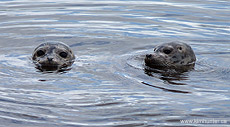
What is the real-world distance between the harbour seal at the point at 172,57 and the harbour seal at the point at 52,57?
61.3 inches

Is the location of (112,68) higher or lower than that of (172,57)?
lower

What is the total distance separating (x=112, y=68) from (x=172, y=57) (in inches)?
54.5

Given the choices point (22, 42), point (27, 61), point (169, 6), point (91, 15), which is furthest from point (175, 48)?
point (169, 6)

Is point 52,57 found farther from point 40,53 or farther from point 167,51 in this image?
point 167,51

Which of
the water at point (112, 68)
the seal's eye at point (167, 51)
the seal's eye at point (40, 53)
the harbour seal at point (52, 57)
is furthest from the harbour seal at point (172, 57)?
the seal's eye at point (40, 53)

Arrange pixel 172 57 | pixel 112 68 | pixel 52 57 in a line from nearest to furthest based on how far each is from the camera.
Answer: pixel 112 68, pixel 52 57, pixel 172 57

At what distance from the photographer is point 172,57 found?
9.77 m

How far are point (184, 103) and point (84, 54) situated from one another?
4005 mm

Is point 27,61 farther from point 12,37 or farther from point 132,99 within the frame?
point 132,99

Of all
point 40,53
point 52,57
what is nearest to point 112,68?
point 52,57

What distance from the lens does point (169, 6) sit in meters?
16.4

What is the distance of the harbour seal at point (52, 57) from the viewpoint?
938cm

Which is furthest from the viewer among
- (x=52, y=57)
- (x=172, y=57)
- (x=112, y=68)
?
(x=172, y=57)

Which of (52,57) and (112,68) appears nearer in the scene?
(112,68)
